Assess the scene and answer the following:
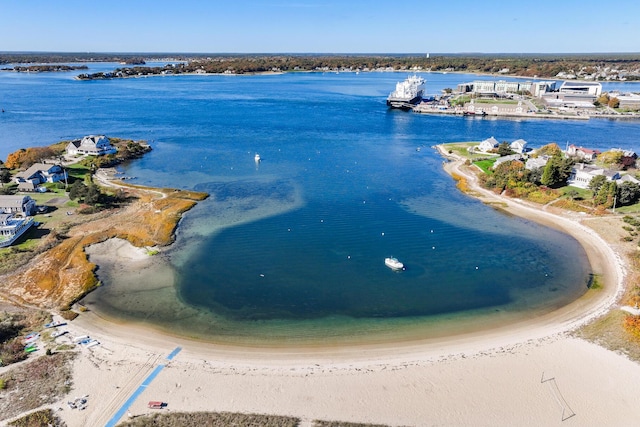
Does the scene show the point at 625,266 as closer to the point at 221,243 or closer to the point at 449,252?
the point at 449,252

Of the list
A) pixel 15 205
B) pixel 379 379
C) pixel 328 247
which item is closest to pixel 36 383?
pixel 379 379

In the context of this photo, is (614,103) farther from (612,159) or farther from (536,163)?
(536,163)

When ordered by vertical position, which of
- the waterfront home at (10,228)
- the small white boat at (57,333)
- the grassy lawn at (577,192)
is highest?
the waterfront home at (10,228)

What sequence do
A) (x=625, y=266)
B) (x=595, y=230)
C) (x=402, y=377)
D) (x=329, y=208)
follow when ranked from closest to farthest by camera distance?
(x=402, y=377) < (x=625, y=266) < (x=595, y=230) < (x=329, y=208)

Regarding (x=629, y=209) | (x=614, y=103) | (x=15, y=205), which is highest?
(x=614, y=103)

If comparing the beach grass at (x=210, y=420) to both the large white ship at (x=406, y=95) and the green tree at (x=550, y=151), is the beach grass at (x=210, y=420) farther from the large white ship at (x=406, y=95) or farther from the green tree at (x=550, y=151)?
the large white ship at (x=406, y=95)

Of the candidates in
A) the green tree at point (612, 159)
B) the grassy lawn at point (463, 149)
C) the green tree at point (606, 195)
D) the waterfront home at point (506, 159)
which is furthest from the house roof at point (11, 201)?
the green tree at point (612, 159)

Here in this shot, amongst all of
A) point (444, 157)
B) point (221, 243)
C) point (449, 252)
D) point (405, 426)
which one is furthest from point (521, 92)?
point (405, 426)
